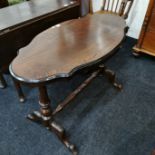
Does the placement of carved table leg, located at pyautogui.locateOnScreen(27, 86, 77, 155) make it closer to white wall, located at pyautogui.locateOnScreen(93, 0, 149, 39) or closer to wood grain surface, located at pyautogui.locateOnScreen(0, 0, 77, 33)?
wood grain surface, located at pyautogui.locateOnScreen(0, 0, 77, 33)

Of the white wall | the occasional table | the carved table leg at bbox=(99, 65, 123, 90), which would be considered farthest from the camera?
the white wall

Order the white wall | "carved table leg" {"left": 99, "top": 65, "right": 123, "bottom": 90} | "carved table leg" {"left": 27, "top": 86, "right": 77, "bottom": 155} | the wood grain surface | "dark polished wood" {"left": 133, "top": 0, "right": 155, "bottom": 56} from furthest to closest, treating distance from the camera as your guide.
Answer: the white wall → "dark polished wood" {"left": 133, "top": 0, "right": 155, "bottom": 56} → "carved table leg" {"left": 99, "top": 65, "right": 123, "bottom": 90} → the wood grain surface → "carved table leg" {"left": 27, "top": 86, "right": 77, "bottom": 155}

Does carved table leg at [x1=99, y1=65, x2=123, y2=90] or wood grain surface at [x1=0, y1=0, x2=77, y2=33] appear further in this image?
carved table leg at [x1=99, y1=65, x2=123, y2=90]

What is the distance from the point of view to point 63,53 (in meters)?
1.12

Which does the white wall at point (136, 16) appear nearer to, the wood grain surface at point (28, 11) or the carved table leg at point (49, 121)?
the wood grain surface at point (28, 11)

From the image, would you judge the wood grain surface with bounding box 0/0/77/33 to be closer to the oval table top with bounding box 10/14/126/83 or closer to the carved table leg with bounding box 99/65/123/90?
the oval table top with bounding box 10/14/126/83

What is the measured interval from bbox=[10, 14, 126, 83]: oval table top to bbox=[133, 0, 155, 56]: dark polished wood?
21.6 inches

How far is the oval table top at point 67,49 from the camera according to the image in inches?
38.1

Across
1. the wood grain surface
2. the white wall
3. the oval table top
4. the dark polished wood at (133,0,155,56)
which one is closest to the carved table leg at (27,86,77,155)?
the oval table top

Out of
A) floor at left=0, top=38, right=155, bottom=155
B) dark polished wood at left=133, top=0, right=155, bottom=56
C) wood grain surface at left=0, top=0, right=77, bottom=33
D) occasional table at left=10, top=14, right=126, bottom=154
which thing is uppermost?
wood grain surface at left=0, top=0, right=77, bottom=33

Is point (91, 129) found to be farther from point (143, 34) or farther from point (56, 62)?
point (143, 34)

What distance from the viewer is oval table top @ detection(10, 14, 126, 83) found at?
968 mm

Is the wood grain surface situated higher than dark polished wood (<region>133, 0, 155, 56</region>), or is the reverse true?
the wood grain surface

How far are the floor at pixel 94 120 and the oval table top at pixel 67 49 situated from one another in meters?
0.31
